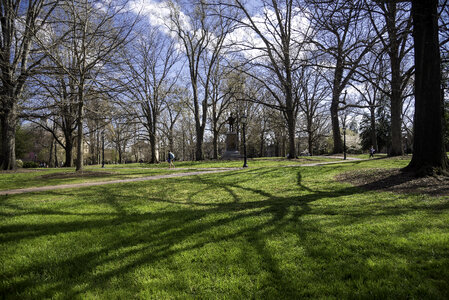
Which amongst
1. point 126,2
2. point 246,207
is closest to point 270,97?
point 126,2

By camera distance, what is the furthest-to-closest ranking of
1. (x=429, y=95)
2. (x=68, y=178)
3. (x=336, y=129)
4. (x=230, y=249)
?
(x=336, y=129) < (x=68, y=178) < (x=429, y=95) < (x=230, y=249)

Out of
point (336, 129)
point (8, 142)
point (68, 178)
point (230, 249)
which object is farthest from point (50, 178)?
point (336, 129)

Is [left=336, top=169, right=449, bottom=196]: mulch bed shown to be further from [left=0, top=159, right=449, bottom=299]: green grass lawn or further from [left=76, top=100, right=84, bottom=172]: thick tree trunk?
[left=76, top=100, right=84, bottom=172]: thick tree trunk

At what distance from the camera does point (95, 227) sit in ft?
13.6

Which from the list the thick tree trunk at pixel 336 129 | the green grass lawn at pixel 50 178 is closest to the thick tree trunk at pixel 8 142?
the green grass lawn at pixel 50 178

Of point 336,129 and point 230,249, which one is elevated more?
point 336,129

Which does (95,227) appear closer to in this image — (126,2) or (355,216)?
(355,216)

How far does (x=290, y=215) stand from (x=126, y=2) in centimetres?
1263

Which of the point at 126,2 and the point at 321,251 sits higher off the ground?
the point at 126,2

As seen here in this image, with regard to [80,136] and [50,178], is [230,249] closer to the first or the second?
[50,178]

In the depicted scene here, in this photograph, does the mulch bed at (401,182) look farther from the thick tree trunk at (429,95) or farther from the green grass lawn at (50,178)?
the green grass lawn at (50,178)

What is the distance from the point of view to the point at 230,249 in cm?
316

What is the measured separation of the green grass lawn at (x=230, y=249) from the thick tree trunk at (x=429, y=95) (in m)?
2.70

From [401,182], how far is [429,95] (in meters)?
2.96
